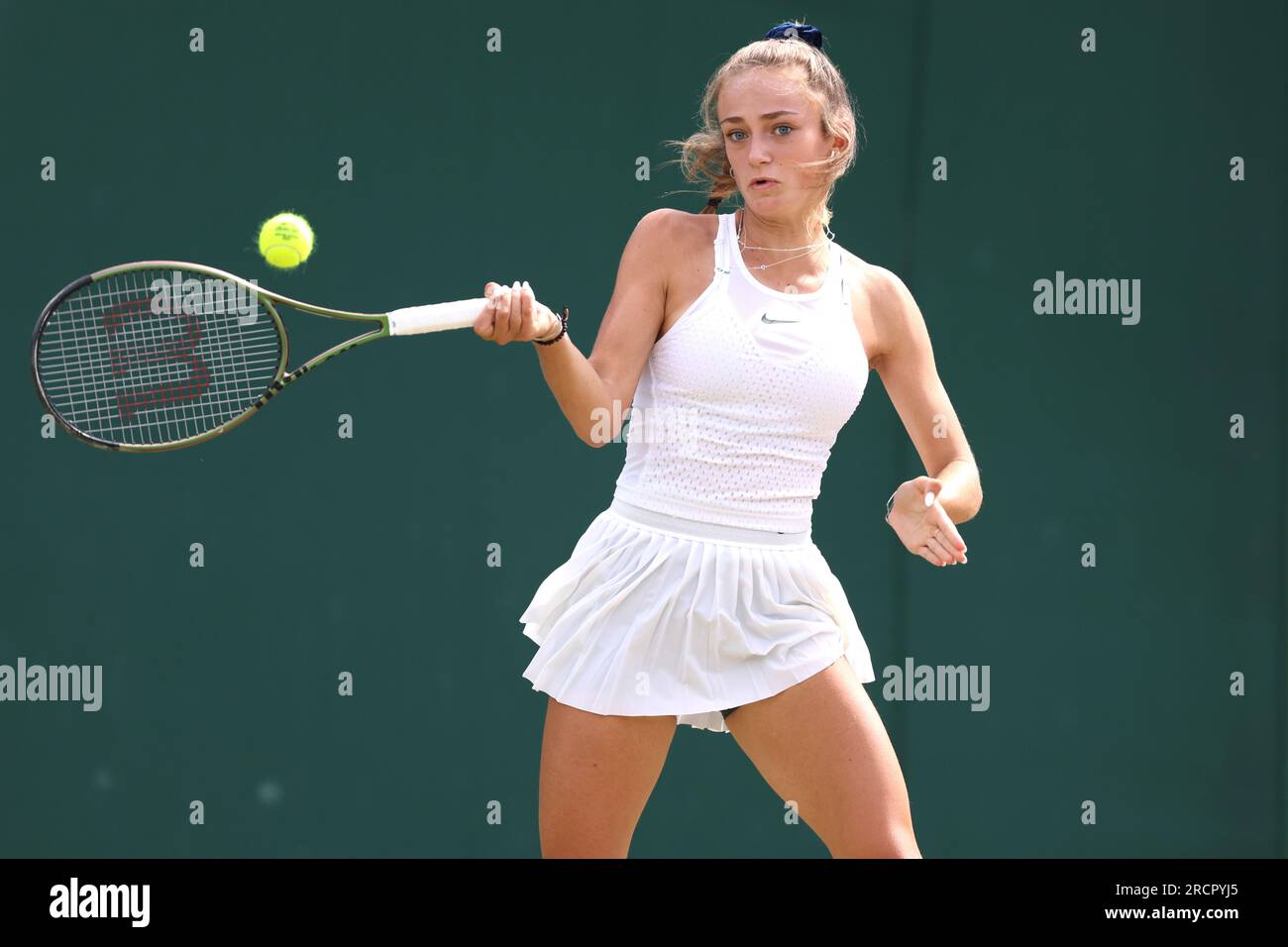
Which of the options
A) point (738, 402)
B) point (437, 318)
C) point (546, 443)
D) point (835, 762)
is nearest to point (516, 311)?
point (437, 318)

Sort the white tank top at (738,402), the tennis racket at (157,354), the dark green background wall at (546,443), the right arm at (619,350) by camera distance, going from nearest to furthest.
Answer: the right arm at (619,350)
the white tank top at (738,402)
the tennis racket at (157,354)
the dark green background wall at (546,443)

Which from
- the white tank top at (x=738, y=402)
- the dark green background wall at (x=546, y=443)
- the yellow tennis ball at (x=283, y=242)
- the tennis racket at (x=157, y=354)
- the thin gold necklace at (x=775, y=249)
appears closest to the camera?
the white tank top at (x=738, y=402)

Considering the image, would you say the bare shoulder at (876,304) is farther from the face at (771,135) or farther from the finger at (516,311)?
the finger at (516,311)

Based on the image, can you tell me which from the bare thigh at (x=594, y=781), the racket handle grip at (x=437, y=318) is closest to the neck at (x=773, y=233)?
the racket handle grip at (x=437, y=318)

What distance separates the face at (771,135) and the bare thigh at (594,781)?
0.90 metres

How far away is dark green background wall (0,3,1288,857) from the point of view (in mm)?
4141

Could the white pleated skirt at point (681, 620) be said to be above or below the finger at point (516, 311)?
below

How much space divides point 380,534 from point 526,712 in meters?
0.57

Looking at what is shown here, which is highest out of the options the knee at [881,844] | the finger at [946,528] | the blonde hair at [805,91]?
the blonde hair at [805,91]

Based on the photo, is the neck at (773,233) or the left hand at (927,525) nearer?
Result: the left hand at (927,525)

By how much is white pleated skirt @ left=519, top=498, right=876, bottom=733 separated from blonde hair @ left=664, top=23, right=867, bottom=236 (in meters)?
0.61

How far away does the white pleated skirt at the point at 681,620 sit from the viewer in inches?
109

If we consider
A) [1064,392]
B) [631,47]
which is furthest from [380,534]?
[1064,392]
